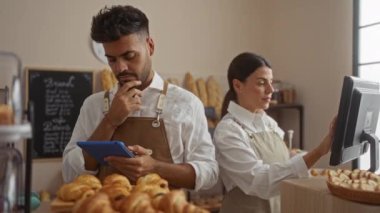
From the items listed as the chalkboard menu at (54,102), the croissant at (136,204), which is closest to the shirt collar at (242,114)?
the croissant at (136,204)

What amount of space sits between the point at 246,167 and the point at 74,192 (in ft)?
3.02

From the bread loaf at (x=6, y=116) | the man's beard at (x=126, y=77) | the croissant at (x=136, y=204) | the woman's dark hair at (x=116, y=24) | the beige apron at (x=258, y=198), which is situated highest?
the woman's dark hair at (x=116, y=24)

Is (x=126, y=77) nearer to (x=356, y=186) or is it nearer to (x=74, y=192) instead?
(x=74, y=192)

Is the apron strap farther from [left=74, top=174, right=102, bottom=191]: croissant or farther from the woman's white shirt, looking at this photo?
[left=74, top=174, right=102, bottom=191]: croissant

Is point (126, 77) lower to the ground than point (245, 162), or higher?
higher

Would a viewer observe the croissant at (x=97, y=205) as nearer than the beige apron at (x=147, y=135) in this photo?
Yes

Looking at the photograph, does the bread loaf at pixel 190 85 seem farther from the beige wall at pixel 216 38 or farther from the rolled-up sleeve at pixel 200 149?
the rolled-up sleeve at pixel 200 149

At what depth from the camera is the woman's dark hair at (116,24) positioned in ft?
4.57

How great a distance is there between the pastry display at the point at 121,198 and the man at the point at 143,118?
0.33m

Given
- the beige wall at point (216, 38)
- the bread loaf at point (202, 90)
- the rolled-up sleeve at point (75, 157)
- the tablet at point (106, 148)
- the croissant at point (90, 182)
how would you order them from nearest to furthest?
the croissant at point (90, 182) < the tablet at point (106, 148) < the rolled-up sleeve at point (75, 157) < the beige wall at point (216, 38) < the bread loaf at point (202, 90)

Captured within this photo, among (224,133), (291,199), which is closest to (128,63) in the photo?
(224,133)

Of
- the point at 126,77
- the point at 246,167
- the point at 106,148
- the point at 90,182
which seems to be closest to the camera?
the point at 90,182

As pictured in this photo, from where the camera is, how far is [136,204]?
80cm

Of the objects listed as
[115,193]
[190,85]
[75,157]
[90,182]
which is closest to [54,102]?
[190,85]
